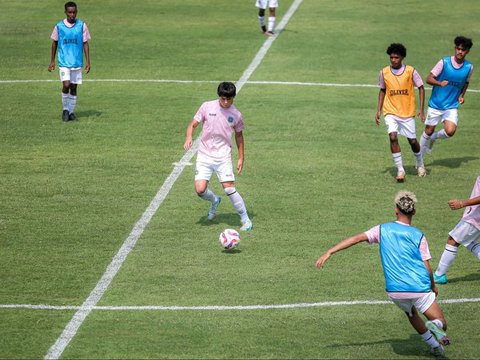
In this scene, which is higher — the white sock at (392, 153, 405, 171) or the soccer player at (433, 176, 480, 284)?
the soccer player at (433, 176, 480, 284)

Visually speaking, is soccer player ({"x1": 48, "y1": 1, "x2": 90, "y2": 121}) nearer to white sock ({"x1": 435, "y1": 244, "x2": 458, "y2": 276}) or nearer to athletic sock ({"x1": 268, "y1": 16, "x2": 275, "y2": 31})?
athletic sock ({"x1": 268, "y1": 16, "x2": 275, "y2": 31})

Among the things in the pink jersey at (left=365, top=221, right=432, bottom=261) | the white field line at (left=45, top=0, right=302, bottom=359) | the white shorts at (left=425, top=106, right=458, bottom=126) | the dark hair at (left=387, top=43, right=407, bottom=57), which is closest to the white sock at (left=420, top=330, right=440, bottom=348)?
the pink jersey at (left=365, top=221, right=432, bottom=261)

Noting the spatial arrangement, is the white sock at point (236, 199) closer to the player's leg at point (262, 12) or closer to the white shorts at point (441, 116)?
the white shorts at point (441, 116)

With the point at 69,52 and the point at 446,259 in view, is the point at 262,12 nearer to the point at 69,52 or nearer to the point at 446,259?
the point at 69,52

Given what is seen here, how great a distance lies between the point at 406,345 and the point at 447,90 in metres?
8.76

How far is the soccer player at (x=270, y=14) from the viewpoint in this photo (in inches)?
1244

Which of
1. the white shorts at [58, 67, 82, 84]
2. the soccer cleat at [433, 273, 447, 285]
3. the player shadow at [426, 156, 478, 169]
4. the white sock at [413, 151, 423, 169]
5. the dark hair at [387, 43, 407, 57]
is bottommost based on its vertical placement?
the player shadow at [426, 156, 478, 169]

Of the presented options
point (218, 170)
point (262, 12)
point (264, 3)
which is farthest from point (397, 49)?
point (262, 12)

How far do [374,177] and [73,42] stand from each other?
7618 mm

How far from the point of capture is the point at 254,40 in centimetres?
3136

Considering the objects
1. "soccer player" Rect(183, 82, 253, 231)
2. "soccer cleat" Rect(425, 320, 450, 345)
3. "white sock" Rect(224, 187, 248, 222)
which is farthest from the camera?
"white sock" Rect(224, 187, 248, 222)

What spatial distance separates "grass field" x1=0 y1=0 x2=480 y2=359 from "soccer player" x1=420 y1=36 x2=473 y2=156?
82 cm

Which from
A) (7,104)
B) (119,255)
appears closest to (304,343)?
(119,255)

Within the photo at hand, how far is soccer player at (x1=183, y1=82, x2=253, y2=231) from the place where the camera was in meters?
17.0
